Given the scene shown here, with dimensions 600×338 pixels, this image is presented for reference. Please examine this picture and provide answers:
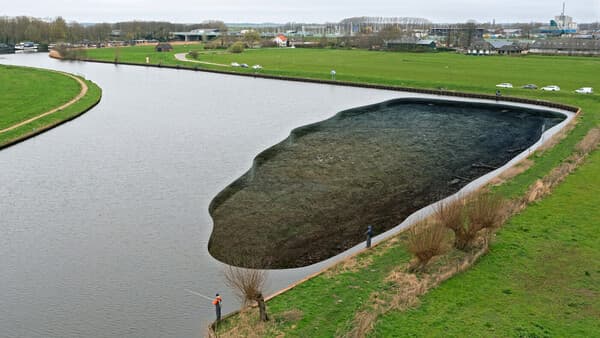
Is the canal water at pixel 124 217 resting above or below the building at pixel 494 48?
below

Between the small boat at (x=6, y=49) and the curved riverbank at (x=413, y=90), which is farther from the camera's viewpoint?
the small boat at (x=6, y=49)

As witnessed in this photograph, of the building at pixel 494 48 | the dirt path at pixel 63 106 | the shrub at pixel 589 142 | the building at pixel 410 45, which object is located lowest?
the shrub at pixel 589 142

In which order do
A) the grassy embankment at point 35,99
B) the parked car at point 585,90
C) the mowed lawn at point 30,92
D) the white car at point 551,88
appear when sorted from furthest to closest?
the white car at point 551,88
the parked car at point 585,90
the mowed lawn at point 30,92
the grassy embankment at point 35,99

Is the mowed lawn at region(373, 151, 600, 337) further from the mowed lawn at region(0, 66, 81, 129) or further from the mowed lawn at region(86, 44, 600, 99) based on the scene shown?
the mowed lawn at region(86, 44, 600, 99)

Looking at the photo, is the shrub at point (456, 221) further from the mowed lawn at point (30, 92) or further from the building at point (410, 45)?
the building at point (410, 45)

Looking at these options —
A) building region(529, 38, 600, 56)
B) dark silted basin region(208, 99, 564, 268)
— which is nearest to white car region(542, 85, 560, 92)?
dark silted basin region(208, 99, 564, 268)

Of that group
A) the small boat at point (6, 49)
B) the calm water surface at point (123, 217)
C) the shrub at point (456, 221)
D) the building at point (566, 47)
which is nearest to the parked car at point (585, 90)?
the calm water surface at point (123, 217)

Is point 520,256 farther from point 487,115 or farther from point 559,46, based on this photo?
point 559,46

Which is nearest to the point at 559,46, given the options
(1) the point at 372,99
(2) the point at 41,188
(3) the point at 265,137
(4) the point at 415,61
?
(4) the point at 415,61
